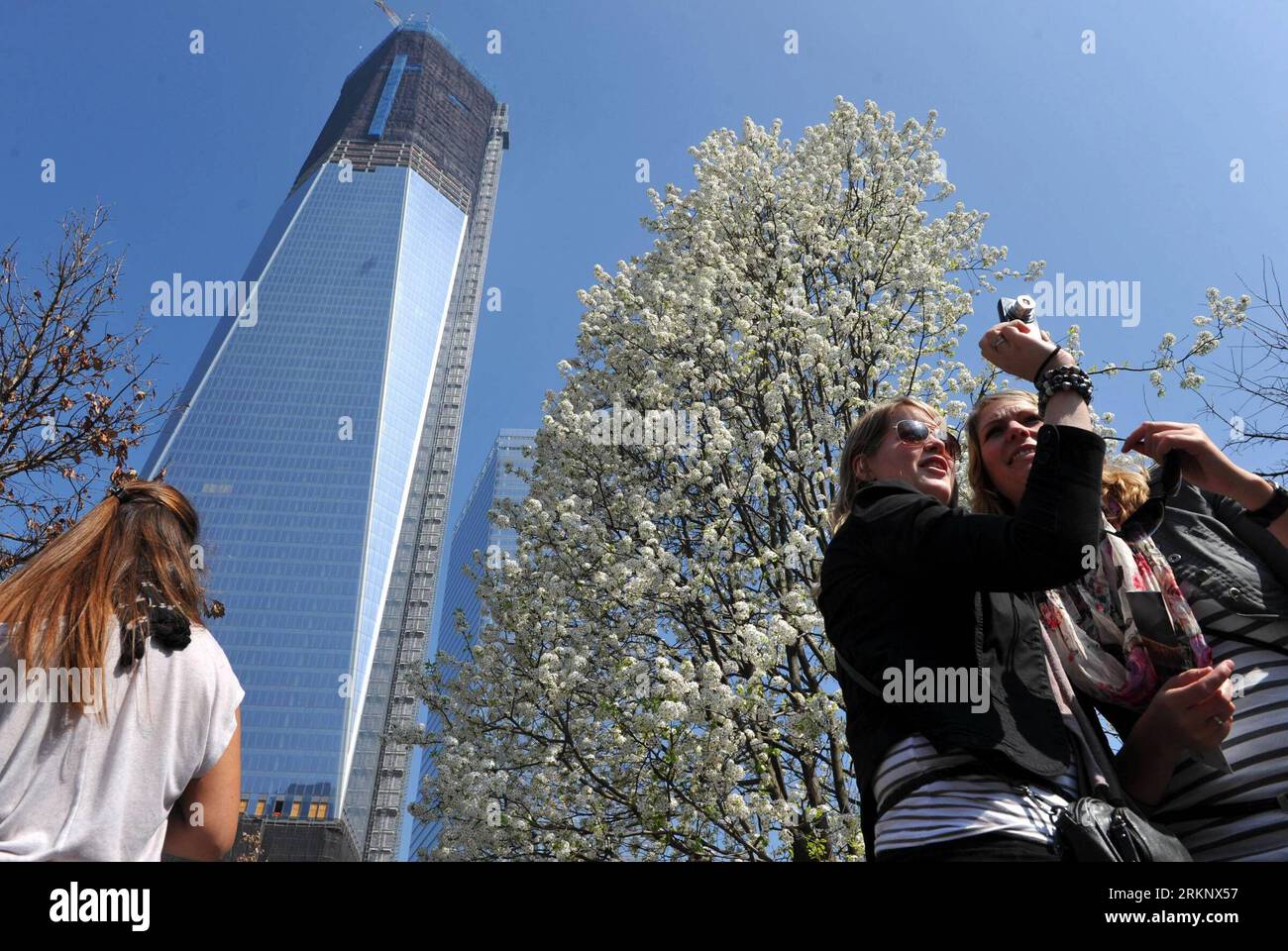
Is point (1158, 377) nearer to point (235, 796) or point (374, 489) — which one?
point (235, 796)

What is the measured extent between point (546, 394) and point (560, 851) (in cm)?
608

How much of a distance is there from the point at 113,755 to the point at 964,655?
199cm

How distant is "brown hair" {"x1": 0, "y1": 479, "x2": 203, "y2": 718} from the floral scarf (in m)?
2.32

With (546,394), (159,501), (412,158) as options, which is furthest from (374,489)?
(159,501)

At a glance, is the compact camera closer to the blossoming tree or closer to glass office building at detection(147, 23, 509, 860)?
the blossoming tree

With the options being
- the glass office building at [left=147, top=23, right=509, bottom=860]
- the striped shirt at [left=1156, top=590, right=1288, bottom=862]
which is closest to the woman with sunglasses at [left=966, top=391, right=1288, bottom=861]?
the striped shirt at [left=1156, top=590, right=1288, bottom=862]

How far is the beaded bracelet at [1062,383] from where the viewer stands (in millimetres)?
2236

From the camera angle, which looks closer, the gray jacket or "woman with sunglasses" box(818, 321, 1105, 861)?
"woman with sunglasses" box(818, 321, 1105, 861)

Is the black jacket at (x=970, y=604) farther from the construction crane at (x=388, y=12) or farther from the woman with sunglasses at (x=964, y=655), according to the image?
the construction crane at (x=388, y=12)

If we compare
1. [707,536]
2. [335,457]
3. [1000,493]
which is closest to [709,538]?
[707,536]

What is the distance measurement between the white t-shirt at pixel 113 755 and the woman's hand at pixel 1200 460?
101 inches

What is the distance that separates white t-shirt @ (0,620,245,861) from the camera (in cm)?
200

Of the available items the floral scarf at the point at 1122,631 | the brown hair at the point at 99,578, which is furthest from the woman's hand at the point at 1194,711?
the brown hair at the point at 99,578

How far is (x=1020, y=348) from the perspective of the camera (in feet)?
7.97
